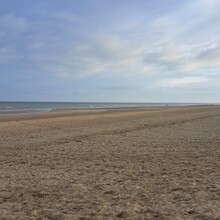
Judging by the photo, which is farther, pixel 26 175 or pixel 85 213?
pixel 26 175

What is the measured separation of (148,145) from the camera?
1255cm

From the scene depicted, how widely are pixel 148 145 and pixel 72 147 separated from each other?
2.95 meters

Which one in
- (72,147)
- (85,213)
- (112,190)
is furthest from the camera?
(72,147)

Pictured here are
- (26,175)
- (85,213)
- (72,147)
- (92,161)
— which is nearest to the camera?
(85,213)

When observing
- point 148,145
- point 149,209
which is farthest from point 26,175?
point 148,145

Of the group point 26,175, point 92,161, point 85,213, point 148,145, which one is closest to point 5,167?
point 26,175

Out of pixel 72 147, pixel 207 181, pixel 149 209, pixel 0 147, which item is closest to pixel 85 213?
pixel 149 209

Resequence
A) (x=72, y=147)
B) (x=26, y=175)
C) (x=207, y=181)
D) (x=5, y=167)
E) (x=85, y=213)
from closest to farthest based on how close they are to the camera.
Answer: (x=85, y=213), (x=207, y=181), (x=26, y=175), (x=5, y=167), (x=72, y=147)

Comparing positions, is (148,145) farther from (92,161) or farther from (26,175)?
(26,175)

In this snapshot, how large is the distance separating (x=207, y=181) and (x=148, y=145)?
556cm

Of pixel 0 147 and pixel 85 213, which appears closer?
pixel 85 213

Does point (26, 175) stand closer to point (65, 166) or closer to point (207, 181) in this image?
point (65, 166)

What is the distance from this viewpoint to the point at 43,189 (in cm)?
667

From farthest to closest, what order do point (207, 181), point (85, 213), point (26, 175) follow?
point (26, 175)
point (207, 181)
point (85, 213)
